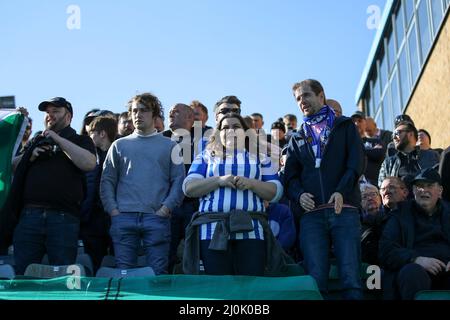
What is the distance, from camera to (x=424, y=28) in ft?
62.6

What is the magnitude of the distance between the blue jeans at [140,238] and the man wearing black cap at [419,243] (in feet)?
6.22

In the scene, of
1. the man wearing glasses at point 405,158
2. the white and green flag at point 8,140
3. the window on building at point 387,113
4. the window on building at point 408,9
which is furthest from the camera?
the window on building at point 387,113

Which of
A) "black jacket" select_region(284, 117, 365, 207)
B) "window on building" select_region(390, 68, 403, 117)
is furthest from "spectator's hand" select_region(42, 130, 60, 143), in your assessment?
"window on building" select_region(390, 68, 403, 117)

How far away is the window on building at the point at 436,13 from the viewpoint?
681 inches

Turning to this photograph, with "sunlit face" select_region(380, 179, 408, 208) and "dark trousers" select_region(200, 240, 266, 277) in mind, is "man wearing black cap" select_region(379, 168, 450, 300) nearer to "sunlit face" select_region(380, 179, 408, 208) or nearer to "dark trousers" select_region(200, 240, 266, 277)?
"sunlit face" select_region(380, 179, 408, 208)

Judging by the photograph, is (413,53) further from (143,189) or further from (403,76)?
(143,189)

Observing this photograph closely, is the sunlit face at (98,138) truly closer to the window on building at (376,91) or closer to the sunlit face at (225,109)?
the sunlit face at (225,109)

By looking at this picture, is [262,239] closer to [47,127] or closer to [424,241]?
[424,241]

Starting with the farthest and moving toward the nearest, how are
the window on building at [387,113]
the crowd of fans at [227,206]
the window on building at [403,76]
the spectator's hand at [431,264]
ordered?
1. the window on building at [387,113]
2. the window on building at [403,76]
3. the spectator's hand at [431,264]
4. the crowd of fans at [227,206]

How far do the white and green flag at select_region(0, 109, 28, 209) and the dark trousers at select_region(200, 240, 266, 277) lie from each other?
1.68 metres

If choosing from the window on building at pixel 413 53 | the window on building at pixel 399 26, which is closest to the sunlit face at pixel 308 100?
the window on building at pixel 413 53

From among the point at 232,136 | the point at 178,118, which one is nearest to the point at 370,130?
the point at 178,118

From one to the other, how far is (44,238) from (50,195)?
38cm

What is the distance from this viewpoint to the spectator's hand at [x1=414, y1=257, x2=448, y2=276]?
20.3 feet
